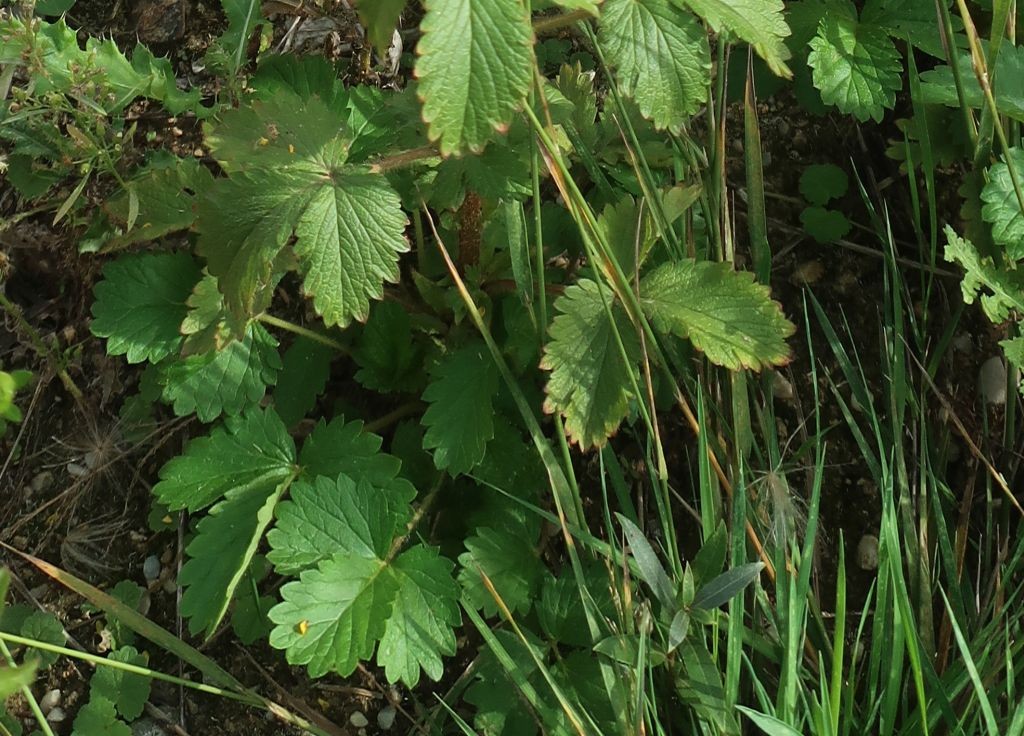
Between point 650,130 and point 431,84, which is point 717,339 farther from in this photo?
point 431,84

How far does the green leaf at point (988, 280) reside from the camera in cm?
151

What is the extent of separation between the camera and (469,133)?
98cm

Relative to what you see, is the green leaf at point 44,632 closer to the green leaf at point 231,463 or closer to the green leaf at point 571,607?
the green leaf at point 231,463

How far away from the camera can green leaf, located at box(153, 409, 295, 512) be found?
144cm

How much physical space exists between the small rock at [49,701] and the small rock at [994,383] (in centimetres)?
170

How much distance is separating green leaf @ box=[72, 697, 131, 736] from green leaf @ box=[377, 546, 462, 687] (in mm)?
515

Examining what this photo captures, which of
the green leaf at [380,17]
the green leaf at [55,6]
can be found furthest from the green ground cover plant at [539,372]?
the green leaf at [55,6]

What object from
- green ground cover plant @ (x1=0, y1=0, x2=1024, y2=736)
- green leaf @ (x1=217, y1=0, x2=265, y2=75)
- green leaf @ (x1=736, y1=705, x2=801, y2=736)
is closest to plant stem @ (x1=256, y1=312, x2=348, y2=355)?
green ground cover plant @ (x1=0, y1=0, x2=1024, y2=736)

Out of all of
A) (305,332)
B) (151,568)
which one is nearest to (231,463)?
(305,332)

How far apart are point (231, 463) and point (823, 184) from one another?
3.95ft

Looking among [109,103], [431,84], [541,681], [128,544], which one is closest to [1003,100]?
[431,84]

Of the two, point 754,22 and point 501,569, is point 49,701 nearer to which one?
point 501,569

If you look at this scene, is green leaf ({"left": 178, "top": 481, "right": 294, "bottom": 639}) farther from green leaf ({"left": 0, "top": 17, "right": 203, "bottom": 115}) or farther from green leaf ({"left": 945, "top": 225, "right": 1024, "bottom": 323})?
green leaf ({"left": 945, "top": 225, "right": 1024, "bottom": 323})

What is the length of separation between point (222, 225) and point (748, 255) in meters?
1.00
